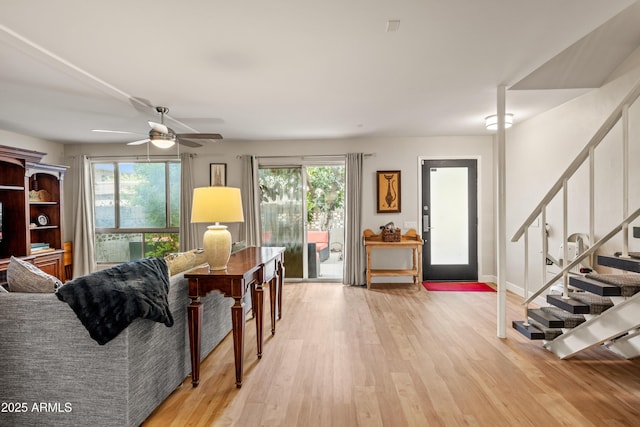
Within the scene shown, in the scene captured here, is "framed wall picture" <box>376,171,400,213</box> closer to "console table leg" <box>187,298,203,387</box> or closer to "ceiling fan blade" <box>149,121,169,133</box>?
"ceiling fan blade" <box>149,121,169,133</box>

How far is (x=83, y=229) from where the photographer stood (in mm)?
5551

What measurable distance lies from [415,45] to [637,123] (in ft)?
6.55

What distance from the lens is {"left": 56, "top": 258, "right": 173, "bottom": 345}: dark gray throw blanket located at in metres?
1.64

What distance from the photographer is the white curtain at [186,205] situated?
5500 mm

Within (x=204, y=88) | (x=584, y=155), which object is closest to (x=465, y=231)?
(x=584, y=155)

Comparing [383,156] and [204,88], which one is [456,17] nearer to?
[204,88]

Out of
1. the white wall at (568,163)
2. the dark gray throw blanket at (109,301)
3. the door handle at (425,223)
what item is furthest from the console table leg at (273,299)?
the white wall at (568,163)

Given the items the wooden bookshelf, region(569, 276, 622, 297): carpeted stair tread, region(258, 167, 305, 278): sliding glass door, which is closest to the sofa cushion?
the wooden bookshelf

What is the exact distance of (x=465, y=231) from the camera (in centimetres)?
549

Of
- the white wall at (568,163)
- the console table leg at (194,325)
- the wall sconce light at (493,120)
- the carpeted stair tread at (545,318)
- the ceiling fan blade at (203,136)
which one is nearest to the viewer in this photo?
the console table leg at (194,325)

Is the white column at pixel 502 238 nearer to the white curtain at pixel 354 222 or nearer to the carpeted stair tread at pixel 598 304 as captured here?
the carpeted stair tread at pixel 598 304

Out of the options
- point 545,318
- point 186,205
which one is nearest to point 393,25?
point 545,318

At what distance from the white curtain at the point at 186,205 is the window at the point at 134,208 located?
27 cm

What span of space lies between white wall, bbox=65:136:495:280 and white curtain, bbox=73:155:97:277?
91cm
